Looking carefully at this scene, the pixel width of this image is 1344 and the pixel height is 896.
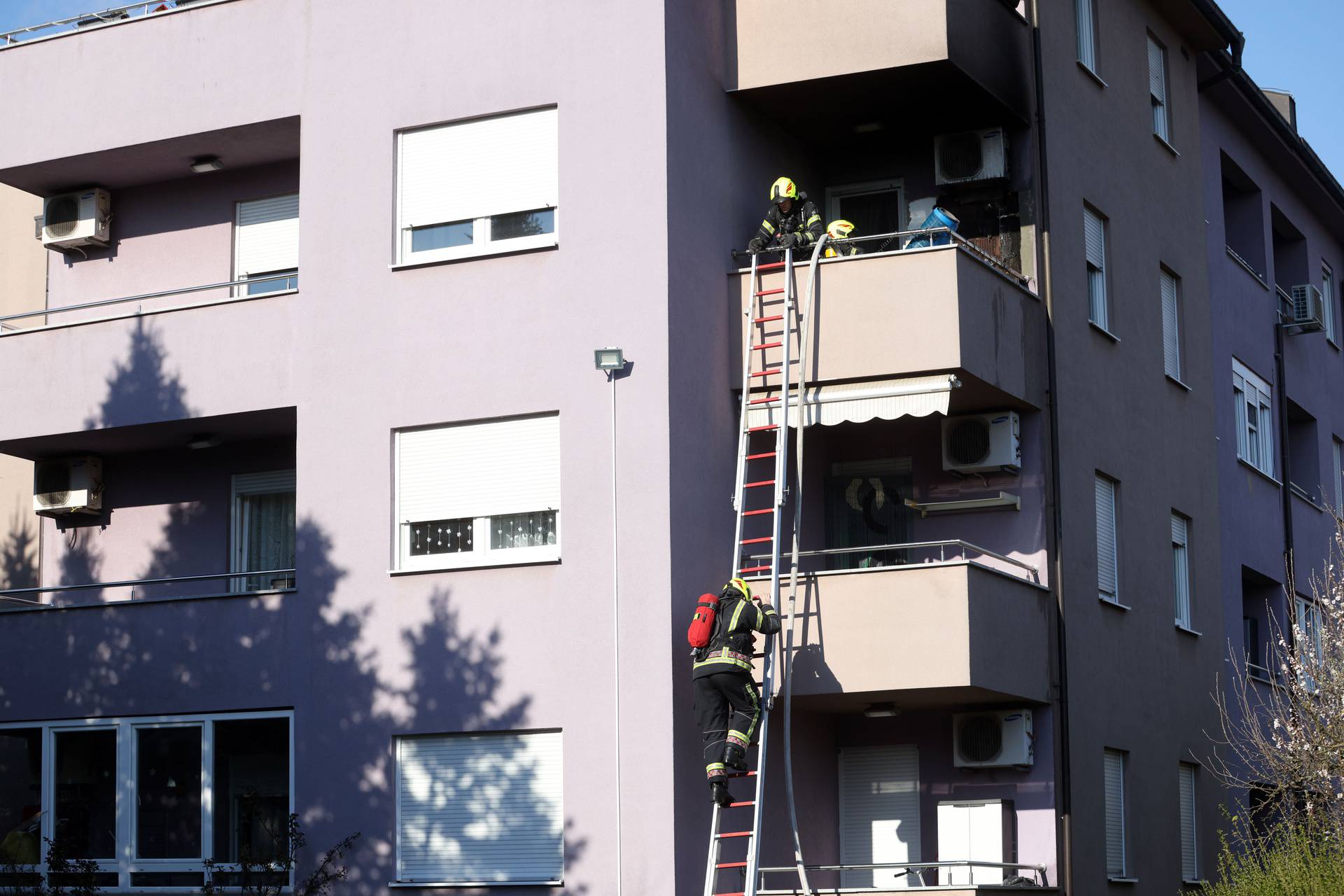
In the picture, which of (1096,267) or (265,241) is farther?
(1096,267)

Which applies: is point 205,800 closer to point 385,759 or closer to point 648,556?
point 385,759

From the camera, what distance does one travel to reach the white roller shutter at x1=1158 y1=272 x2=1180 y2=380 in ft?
81.1

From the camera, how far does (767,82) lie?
19.9 metres

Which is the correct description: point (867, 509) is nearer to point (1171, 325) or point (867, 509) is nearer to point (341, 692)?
point (341, 692)

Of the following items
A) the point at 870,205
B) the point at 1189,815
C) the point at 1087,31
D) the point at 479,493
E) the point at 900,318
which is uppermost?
the point at 1087,31

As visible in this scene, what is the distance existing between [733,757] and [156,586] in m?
7.74

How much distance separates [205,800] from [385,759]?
2.06 meters

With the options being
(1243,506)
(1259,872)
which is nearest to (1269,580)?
(1243,506)

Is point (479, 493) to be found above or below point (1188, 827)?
above

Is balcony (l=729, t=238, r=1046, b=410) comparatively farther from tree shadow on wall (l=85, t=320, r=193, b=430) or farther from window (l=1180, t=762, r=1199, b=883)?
window (l=1180, t=762, r=1199, b=883)

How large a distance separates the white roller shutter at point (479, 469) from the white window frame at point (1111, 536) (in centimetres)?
618

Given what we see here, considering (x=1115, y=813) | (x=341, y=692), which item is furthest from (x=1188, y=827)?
(x=341, y=692)

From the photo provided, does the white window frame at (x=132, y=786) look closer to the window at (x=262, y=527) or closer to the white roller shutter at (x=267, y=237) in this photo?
the window at (x=262, y=527)

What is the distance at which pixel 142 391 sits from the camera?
20.9m
